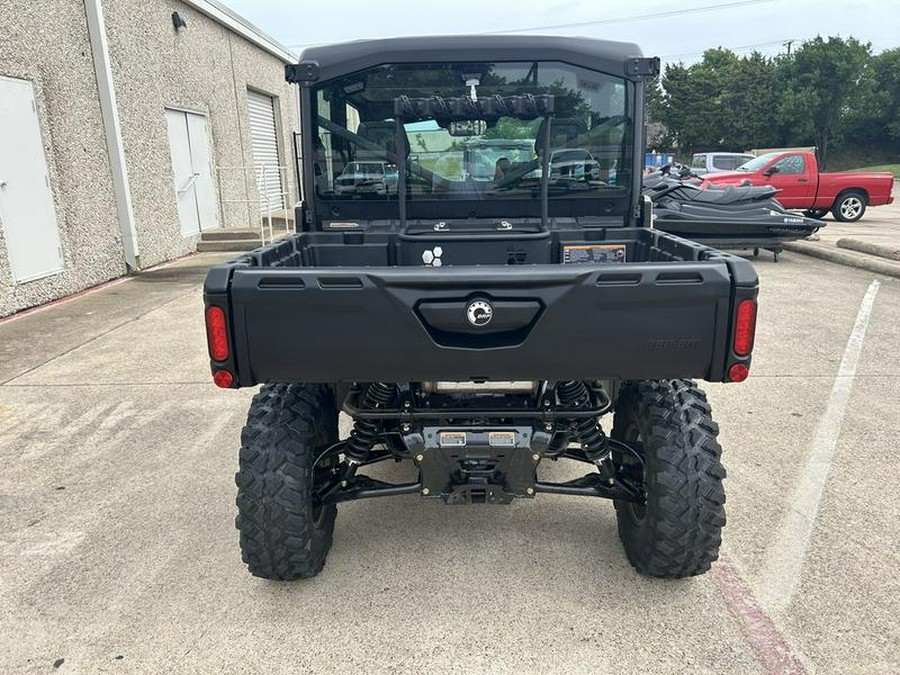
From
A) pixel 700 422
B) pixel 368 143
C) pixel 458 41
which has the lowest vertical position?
pixel 700 422

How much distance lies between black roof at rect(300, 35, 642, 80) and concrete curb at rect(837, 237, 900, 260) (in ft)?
30.5

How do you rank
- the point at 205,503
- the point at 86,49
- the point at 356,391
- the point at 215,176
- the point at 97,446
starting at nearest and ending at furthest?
→ 1. the point at 356,391
2. the point at 205,503
3. the point at 97,446
4. the point at 86,49
5. the point at 215,176

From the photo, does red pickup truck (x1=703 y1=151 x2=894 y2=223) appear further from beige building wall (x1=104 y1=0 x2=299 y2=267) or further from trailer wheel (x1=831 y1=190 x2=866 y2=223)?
beige building wall (x1=104 y1=0 x2=299 y2=267)

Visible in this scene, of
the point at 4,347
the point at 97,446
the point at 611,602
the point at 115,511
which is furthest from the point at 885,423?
the point at 4,347

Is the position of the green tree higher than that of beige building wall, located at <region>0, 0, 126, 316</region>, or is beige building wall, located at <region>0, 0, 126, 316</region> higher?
the green tree

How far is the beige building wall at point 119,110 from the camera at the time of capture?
8.15 metres

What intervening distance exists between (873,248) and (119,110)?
12259 mm

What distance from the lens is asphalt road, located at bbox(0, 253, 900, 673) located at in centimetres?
251

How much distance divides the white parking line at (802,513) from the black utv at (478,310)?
36 cm

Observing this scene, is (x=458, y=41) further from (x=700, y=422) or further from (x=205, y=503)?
(x=205, y=503)

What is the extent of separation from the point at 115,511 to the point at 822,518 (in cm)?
370

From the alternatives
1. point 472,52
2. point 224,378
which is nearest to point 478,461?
point 224,378

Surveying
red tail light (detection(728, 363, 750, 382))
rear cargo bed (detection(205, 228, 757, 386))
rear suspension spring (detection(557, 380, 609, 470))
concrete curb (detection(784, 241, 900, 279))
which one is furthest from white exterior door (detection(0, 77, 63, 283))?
concrete curb (detection(784, 241, 900, 279))

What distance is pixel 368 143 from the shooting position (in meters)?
3.81
